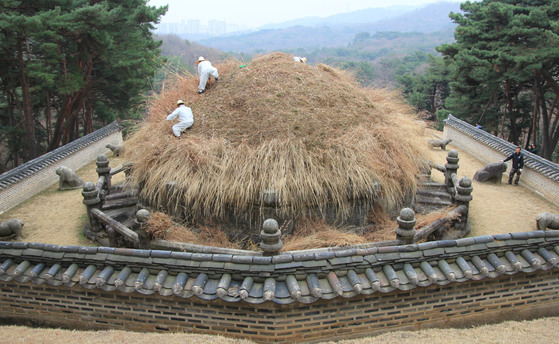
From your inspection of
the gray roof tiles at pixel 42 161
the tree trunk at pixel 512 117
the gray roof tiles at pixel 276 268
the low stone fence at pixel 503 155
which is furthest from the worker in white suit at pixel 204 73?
the tree trunk at pixel 512 117

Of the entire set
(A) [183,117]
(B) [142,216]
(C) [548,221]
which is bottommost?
(C) [548,221]

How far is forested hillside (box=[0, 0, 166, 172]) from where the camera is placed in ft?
38.9

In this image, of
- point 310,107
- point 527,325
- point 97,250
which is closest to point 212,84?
point 310,107

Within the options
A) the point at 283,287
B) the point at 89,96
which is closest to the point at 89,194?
the point at 283,287

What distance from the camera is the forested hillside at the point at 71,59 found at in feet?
38.9

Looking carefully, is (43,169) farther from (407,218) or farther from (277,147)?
(407,218)

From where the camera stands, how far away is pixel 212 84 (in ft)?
28.3

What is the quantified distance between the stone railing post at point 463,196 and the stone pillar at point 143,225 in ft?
17.2

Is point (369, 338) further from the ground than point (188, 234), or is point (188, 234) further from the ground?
point (188, 234)

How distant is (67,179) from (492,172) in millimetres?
11450

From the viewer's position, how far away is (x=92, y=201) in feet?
22.9

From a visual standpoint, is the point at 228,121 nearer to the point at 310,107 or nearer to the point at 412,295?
the point at 310,107

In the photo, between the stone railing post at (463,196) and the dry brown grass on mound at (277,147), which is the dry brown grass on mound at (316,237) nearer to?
the dry brown grass on mound at (277,147)

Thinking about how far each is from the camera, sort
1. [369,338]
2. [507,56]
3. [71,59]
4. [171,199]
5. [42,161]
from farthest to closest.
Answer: [71,59] → [507,56] → [42,161] → [171,199] → [369,338]
